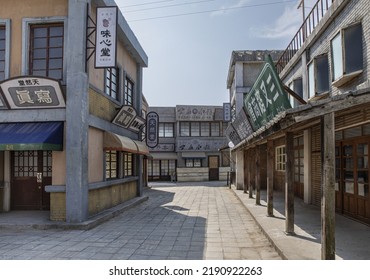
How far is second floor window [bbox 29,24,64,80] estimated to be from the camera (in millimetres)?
9453

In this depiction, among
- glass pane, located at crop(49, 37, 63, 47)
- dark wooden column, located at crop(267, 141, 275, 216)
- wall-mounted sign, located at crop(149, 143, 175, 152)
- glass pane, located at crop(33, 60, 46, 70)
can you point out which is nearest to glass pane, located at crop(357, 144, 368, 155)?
dark wooden column, located at crop(267, 141, 275, 216)

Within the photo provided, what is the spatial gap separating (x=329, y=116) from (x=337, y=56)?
435cm

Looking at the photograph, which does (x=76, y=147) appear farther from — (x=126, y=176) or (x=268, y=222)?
(x=268, y=222)

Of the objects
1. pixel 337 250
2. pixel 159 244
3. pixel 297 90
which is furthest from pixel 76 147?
pixel 297 90

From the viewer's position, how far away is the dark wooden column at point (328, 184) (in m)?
4.62

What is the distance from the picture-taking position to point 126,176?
45.2 ft

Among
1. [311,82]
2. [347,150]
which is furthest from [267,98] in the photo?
[347,150]

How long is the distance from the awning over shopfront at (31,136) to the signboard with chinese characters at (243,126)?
7.99 meters

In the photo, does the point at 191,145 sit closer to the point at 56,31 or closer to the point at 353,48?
the point at 56,31

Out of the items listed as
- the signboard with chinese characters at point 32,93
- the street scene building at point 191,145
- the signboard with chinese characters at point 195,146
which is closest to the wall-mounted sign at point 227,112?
the street scene building at point 191,145

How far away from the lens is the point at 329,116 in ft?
15.2

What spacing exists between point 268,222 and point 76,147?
651 centimetres

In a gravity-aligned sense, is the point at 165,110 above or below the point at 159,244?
above

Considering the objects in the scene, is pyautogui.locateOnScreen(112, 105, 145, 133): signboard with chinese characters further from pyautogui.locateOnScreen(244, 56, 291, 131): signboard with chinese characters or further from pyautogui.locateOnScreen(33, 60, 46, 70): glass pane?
pyautogui.locateOnScreen(244, 56, 291, 131): signboard with chinese characters
